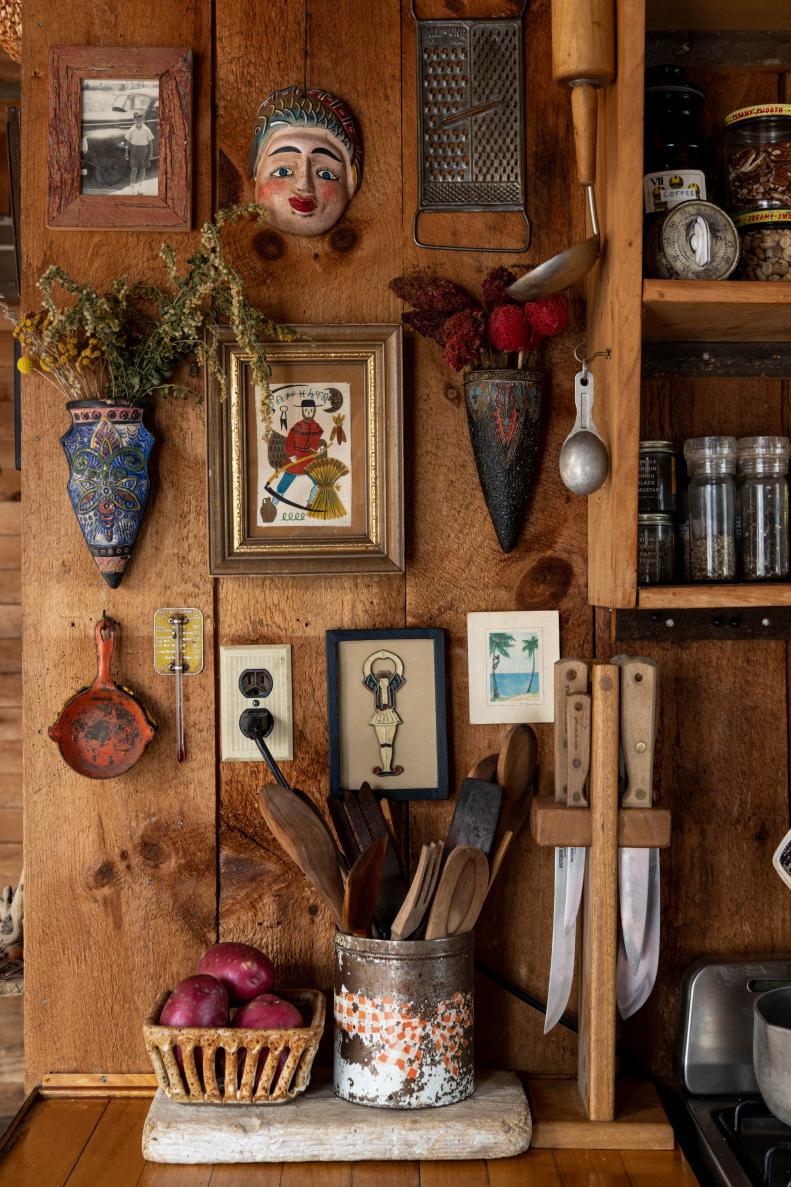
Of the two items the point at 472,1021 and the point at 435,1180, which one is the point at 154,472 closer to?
the point at 472,1021

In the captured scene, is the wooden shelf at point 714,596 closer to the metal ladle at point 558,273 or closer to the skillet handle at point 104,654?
the metal ladle at point 558,273

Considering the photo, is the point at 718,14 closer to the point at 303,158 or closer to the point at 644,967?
the point at 303,158

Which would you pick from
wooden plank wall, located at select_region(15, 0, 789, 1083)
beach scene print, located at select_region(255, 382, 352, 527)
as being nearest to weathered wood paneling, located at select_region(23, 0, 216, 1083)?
wooden plank wall, located at select_region(15, 0, 789, 1083)

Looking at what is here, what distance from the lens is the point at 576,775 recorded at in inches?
51.8

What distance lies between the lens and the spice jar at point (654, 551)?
1.34 metres

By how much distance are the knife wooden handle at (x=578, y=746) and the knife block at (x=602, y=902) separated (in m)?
0.01

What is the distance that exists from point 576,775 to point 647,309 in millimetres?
589

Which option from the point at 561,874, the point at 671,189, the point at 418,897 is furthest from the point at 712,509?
the point at 418,897

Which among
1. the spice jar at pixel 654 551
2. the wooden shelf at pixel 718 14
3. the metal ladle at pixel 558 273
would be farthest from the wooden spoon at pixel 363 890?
the wooden shelf at pixel 718 14

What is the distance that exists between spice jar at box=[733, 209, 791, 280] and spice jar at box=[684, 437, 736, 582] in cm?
21

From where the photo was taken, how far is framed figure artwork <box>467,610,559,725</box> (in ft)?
4.74

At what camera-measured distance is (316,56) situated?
4.73 ft

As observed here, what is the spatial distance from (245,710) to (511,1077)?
604mm

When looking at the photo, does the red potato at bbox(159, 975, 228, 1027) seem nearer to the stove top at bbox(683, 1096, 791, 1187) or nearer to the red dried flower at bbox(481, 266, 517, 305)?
the stove top at bbox(683, 1096, 791, 1187)
